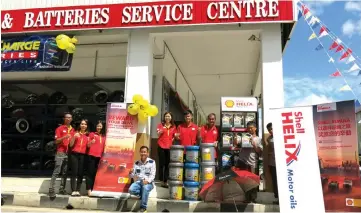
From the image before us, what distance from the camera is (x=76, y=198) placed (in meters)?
6.44

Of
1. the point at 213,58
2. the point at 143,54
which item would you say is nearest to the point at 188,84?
the point at 213,58

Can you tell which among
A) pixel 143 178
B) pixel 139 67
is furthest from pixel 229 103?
pixel 143 178

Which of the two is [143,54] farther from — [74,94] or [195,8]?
[74,94]

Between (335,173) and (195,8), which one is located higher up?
(195,8)

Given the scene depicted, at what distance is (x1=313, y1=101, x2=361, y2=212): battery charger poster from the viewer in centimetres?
528

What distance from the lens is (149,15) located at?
750cm

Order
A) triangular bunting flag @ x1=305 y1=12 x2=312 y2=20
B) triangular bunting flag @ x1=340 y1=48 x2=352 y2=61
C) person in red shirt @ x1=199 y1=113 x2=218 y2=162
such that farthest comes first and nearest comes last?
triangular bunting flag @ x1=340 y1=48 x2=352 y2=61, triangular bunting flag @ x1=305 y1=12 x2=312 y2=20, person in red shirt @ x1=199 y1=113 x2=218 y2=162

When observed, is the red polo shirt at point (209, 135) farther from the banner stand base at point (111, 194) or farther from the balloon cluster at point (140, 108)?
the banner stand base at point (111, 194)

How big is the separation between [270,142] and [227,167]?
90 cm

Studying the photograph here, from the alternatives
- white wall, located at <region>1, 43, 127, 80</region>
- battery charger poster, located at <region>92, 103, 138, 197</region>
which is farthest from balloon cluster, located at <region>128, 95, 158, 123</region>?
white wall, located at <region>1, 43, 127, 80</region>

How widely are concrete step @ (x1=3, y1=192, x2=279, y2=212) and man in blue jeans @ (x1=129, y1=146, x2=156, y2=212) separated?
30 centimetres

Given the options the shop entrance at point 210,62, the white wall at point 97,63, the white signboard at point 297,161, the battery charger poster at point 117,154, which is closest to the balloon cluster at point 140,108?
the battery charger poster at point 117,154

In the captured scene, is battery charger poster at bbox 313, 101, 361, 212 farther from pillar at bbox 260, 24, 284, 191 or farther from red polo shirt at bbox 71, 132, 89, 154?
red polo shirt at bbox 71, 132, 89, 154

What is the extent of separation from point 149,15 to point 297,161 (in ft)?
14.7
